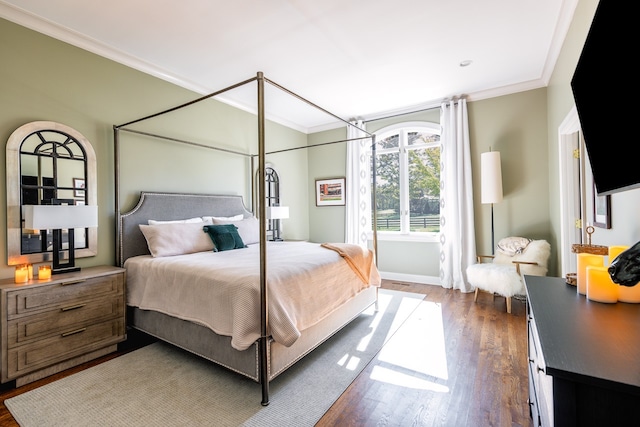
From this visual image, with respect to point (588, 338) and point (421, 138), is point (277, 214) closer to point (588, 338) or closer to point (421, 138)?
point (421, 138)

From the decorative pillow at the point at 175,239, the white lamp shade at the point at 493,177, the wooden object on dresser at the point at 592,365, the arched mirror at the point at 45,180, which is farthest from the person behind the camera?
the white lamp shade at the point at 493,177

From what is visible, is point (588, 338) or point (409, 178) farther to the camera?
point (409, 178)

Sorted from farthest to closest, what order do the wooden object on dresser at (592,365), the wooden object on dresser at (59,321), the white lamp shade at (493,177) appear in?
the white lamp shade at (493,177)
the wooden object on dresser at (59,321)
the wooden object on dresser at (592,365)

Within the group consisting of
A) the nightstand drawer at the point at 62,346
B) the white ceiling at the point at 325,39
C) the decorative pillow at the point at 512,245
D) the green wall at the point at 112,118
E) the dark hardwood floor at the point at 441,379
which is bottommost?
the dark hardwood floor at the point at 441,379

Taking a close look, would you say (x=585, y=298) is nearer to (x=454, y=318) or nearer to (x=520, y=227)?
(x=454, y=318)

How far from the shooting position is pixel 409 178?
5.18 m

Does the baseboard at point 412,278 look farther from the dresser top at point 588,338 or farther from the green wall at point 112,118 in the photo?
the dresser top at point 588,338

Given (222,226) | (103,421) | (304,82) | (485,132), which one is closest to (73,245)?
(222,226)

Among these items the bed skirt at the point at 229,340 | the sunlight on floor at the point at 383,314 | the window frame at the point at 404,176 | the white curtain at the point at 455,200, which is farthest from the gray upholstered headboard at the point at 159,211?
the white curtain at the point at 455,200

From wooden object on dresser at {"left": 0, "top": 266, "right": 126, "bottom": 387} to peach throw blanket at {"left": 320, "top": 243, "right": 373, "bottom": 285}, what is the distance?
2.06m

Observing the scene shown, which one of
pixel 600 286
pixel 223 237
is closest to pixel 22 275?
pixel 223 237

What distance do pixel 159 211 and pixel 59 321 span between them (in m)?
1.43

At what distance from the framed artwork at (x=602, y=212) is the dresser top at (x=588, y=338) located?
1.01 m

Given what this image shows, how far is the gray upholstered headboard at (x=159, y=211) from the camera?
10.3 feet
